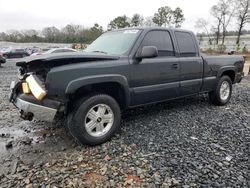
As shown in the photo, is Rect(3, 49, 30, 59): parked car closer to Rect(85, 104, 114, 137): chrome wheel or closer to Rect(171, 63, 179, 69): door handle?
Rect(171, 63, 179, 69): door handle

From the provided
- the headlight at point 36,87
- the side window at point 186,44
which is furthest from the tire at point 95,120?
the side window at point 186,44

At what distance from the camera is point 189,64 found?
5340 mm

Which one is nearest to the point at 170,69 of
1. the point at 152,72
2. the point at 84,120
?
the point at 152,72

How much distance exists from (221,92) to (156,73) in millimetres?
2526

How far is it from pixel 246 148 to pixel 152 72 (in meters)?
1.94

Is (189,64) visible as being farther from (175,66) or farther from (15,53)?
(15,53)

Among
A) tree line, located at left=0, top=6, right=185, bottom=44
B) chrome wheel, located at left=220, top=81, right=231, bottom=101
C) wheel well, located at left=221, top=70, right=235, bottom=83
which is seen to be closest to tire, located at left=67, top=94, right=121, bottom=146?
chrome wheel, located at left=220, top=81, right=231, bottom=101

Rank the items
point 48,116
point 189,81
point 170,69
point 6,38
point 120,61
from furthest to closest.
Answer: point 6,38 → point 189,81 → point 170,69 → point 120,61 → point 48,116

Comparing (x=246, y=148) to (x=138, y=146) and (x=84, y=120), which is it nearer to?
(x=138, y=146)

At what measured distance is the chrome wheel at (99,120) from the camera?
12.7 feet

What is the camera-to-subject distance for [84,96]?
3.86 m

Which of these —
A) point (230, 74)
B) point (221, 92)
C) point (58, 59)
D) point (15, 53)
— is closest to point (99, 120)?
point (58, 59)

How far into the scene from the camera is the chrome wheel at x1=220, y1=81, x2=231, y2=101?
639cm

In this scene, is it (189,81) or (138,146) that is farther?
(189,81)
